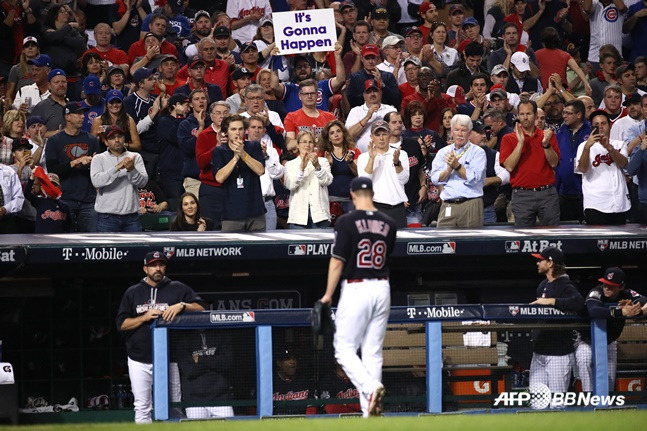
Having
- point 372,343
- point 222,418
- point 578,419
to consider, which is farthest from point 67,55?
point 578,419

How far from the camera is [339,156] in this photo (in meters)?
12.5

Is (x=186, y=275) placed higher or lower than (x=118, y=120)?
lower

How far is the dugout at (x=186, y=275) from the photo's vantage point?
11.2m

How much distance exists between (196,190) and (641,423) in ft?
19.7

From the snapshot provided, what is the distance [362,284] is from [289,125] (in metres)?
4.86

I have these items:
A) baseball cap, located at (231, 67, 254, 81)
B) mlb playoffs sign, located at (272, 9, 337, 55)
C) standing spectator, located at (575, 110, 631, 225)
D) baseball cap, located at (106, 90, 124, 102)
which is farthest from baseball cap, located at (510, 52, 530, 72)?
baseball cap, located at (106, 90, 124, 102)

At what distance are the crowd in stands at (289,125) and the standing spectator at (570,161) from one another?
0.07 ft

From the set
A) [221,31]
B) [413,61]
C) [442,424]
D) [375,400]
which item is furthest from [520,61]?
[442,424]

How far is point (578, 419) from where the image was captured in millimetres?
8438

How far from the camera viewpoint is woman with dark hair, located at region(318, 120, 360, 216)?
1250 centimetres

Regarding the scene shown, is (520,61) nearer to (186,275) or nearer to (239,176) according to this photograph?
(239,176)

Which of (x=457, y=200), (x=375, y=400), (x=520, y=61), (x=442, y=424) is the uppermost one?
(x=520, y=61)

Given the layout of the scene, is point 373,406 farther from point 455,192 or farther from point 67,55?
point 67,55

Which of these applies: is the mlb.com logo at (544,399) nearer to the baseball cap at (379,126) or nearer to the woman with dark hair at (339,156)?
the woman with dark hair at (339,156)
